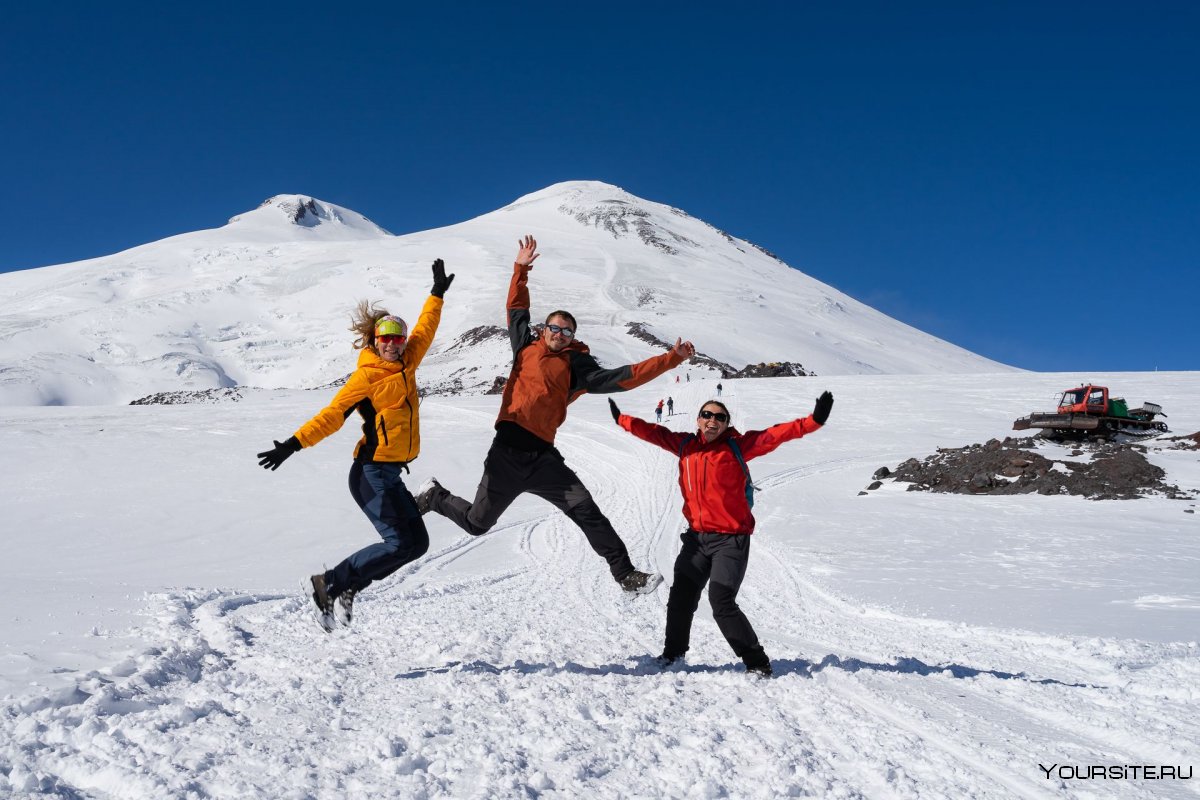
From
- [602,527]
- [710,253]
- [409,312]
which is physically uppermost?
[710,253]

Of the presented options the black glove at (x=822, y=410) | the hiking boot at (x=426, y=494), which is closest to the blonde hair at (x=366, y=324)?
the hiking boot at (x=426, y=494)

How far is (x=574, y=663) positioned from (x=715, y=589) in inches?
40.4

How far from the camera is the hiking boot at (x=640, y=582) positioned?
16.2ft

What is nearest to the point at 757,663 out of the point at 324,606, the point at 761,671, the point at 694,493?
the point at 761,671

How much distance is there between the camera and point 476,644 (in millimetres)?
5062

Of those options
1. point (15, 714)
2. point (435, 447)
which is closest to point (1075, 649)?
point (15, 714)

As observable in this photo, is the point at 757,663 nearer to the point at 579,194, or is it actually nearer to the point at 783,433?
the point at 783,433

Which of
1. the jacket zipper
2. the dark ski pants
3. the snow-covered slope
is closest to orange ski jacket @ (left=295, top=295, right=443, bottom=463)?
the dark ski pants

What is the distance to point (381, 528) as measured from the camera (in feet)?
15.8

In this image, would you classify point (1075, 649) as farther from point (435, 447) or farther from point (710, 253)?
point (710, 253)

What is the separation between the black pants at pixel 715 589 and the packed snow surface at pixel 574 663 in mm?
205

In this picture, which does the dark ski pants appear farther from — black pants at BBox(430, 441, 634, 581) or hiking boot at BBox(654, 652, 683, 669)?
hiking boot at BBox(654, 652, 683, 669)

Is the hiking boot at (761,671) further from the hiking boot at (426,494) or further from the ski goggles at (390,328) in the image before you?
the ski goggles at (390,328)

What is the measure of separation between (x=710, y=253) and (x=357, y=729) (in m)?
146
